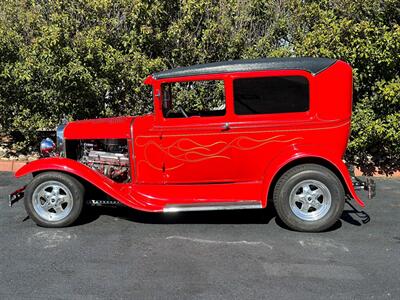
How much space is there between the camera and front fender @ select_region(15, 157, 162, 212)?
207 inches

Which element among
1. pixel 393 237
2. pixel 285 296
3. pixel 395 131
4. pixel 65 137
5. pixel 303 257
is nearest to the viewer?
pixel 285 296

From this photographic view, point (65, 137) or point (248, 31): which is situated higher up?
point (248, 31)

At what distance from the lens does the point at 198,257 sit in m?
4.49

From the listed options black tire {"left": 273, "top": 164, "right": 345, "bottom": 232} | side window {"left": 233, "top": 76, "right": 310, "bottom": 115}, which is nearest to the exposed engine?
side window {"left": 233, "top": 76, "right": 310, "bottom": 115}

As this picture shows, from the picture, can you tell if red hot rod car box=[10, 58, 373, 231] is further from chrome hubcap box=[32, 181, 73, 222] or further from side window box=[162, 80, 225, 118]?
side window box=[162, 80, 225, 118]

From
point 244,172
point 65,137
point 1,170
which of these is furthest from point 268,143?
point 1,170

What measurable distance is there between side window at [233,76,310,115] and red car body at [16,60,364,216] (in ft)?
0.21

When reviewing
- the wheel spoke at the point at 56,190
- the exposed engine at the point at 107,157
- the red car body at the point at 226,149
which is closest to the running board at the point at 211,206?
the red car body at the point at 226,149

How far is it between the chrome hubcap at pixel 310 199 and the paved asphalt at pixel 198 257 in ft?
0.78

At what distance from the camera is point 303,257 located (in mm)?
4469

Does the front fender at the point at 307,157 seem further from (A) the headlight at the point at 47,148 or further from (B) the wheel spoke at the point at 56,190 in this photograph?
(A) the headlight at the point at 47,148

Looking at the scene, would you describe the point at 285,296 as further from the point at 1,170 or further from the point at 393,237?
the point at 1,170

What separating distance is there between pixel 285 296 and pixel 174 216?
7.99 feet

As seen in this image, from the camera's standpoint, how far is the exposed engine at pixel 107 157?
572cm
